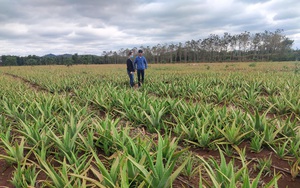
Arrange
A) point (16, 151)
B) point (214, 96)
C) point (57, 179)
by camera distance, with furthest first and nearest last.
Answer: point (214, 96)
point (16, 151)
point (57, 179)

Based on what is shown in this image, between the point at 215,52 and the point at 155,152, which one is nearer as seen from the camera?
the point at 155,152

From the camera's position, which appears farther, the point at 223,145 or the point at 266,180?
the point at 223,145

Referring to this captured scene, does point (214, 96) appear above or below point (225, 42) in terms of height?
below

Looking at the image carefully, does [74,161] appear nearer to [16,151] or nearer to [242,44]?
[16,151]

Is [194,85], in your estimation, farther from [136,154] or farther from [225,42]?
[225,42]

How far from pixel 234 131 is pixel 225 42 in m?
80.4

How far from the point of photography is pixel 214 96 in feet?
21.2

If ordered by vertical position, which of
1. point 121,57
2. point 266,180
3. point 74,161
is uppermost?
point 121,57

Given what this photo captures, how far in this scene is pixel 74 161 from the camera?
2.35 m

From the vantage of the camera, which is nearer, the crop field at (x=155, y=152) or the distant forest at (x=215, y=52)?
the crop field at (x=155, y=152)

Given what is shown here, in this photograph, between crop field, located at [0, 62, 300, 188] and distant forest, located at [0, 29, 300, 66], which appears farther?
distant forest, located at [0, 29, 300, 66]

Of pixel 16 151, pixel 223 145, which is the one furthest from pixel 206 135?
pixel 16 151

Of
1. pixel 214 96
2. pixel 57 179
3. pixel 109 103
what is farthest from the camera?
pixel 214 96

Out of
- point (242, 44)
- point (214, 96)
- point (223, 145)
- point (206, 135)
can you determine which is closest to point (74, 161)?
point (206, 135)
